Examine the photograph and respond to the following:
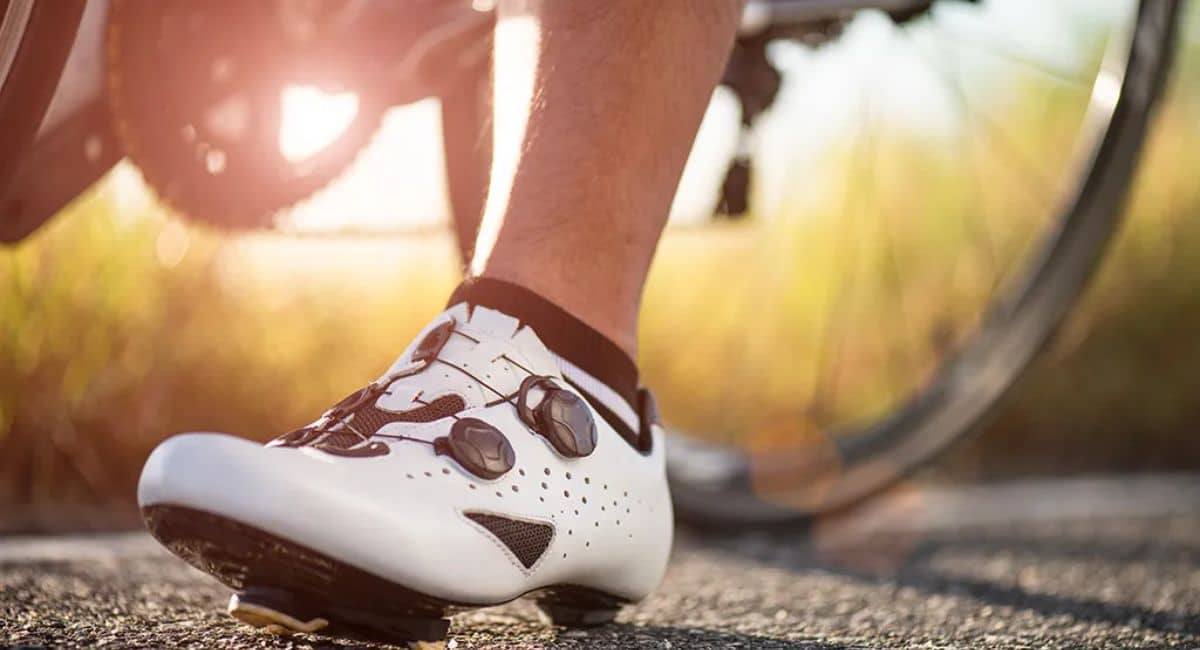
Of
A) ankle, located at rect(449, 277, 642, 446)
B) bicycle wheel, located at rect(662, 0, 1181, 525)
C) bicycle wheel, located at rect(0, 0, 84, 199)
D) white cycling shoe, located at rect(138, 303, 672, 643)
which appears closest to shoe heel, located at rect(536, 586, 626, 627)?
white cycling shoe, located at rect(138, 303, 672, 643)

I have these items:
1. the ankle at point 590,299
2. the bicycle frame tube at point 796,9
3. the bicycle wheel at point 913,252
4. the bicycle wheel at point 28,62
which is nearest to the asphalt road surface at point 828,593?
the bicycle wheel at point 913,252

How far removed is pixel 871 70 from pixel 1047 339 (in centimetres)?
52

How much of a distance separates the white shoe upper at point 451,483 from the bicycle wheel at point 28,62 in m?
0.34

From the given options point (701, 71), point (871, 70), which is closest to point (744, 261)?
point (871, 70)

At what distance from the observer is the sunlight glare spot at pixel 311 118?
1.19 meters

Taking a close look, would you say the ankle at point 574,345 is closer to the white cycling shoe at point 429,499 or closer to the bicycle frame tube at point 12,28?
the white cycling shoe at point 429,499

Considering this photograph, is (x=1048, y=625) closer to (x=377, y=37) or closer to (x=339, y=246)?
(x=377, y=37)

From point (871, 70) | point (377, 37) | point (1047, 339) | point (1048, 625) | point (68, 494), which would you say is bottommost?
point (1048, 625)

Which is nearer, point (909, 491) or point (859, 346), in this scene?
point (909, 491)

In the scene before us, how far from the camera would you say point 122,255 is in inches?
68.8

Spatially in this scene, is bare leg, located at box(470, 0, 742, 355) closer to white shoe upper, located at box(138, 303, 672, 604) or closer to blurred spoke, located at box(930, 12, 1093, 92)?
white shoe upper, located at box(138, 303, 672, 604)

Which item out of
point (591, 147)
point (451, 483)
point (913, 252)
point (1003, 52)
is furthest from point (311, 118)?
point (913, 252)

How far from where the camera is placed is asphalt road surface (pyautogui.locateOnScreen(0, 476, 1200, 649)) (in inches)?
34.9

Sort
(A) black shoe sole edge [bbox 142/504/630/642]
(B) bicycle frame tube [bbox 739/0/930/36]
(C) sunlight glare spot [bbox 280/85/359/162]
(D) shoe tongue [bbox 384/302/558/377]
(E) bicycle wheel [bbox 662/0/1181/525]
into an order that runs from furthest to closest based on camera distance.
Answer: (E) bicycle wheel [bbox 662/0/1181/525] → (B) bicycle frame tube [bbox 739/0/930/36] → (C) sunlight glare spot [bbox 280/85/359/162] → (D) shoe tongue [bbox 384/302/558/377] → (A) black shoe sole edge [bbox 142/504/630/642]
